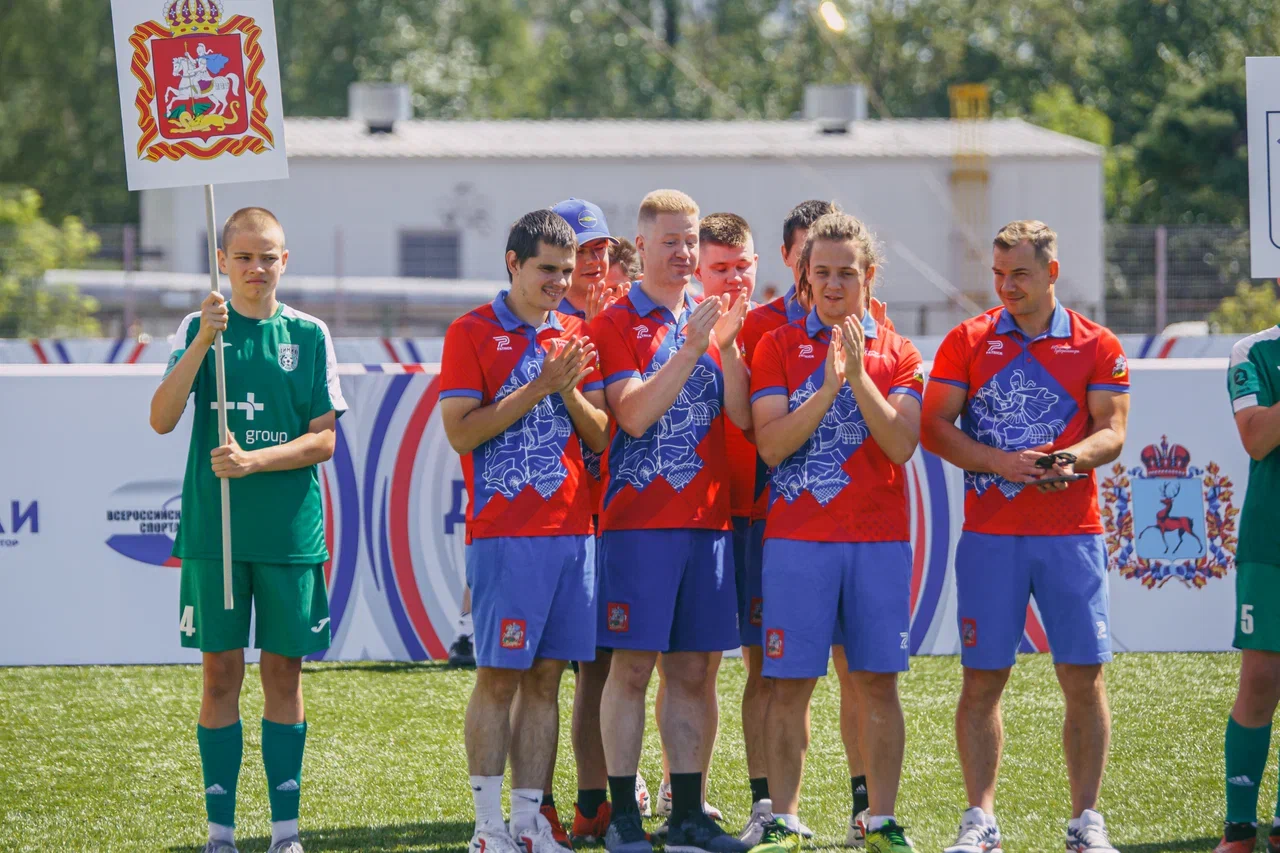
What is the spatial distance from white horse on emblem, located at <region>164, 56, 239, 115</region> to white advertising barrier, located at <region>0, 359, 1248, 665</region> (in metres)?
3.08

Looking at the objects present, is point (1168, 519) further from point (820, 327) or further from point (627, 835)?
point (627, 835)

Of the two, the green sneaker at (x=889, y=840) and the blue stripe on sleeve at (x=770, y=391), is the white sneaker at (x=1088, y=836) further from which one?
the blue stripe on sleeve at (x=770, y=391)

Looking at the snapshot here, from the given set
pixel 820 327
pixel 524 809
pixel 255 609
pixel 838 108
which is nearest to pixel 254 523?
pixel 255 609

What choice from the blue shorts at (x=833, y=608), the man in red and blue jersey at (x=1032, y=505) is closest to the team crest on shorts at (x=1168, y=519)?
the man in red and blue jersey at (x=1032, y=505)

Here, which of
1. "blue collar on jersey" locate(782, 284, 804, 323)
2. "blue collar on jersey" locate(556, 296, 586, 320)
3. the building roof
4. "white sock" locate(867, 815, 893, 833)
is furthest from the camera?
the building roof

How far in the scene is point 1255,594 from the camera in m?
5.11

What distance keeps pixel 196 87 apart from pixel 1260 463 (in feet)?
12.5

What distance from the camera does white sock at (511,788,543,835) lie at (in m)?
4.99

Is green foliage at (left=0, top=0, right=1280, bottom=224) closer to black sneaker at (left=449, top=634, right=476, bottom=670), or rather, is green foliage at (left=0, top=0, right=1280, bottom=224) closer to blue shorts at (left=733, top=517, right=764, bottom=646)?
black sneaker at (left=449, top=634, right=476, bottom=670)

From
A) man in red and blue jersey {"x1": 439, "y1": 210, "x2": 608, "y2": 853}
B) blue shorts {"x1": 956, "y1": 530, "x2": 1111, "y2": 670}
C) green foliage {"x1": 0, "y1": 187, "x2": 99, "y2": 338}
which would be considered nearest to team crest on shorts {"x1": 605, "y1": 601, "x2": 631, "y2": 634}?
man in red and blue jersey {"x1": 439, "y1": 210, "x2": 608, "y2": 853}

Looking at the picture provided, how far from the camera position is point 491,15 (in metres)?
43.4

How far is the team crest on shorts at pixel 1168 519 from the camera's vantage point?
327 inches

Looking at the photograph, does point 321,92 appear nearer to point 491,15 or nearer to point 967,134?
point 491,15

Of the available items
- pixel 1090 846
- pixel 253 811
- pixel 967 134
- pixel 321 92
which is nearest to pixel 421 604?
pixel 253 811
